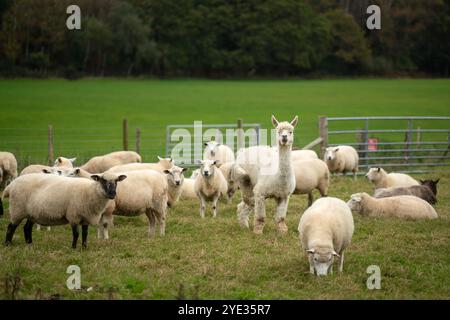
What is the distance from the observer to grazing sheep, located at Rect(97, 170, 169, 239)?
10375mm

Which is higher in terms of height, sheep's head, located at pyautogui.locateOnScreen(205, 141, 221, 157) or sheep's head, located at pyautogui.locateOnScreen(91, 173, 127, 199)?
sheep's head, located at pyautogui.locateOnScreen(91, 173, 127, 199)

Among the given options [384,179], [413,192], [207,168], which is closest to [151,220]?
[207,168]

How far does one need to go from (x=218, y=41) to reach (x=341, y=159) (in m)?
51.6

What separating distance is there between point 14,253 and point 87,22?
46710 millimetres

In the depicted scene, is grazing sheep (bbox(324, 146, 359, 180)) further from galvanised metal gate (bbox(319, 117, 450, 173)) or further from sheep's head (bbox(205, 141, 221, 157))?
sheep's head (bbox(205, 141, 221, 157))

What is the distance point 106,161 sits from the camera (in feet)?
50.6

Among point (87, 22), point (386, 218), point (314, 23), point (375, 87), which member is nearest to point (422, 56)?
point (375, 87)

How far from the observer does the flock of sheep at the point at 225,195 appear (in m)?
8.45

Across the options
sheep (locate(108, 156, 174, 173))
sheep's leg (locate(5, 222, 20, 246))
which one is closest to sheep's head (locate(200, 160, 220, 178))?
sheep (locate(108, 156, 174, 173))

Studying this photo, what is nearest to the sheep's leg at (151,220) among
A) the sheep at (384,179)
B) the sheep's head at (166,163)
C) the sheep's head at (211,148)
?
the sheep's head at (166,163)

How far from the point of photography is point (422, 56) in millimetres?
48938

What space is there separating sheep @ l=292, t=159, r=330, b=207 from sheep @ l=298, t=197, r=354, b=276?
414cm

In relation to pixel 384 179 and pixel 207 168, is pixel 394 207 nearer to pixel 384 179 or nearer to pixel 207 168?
pixel 384 179

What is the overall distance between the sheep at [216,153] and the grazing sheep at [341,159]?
270cm
